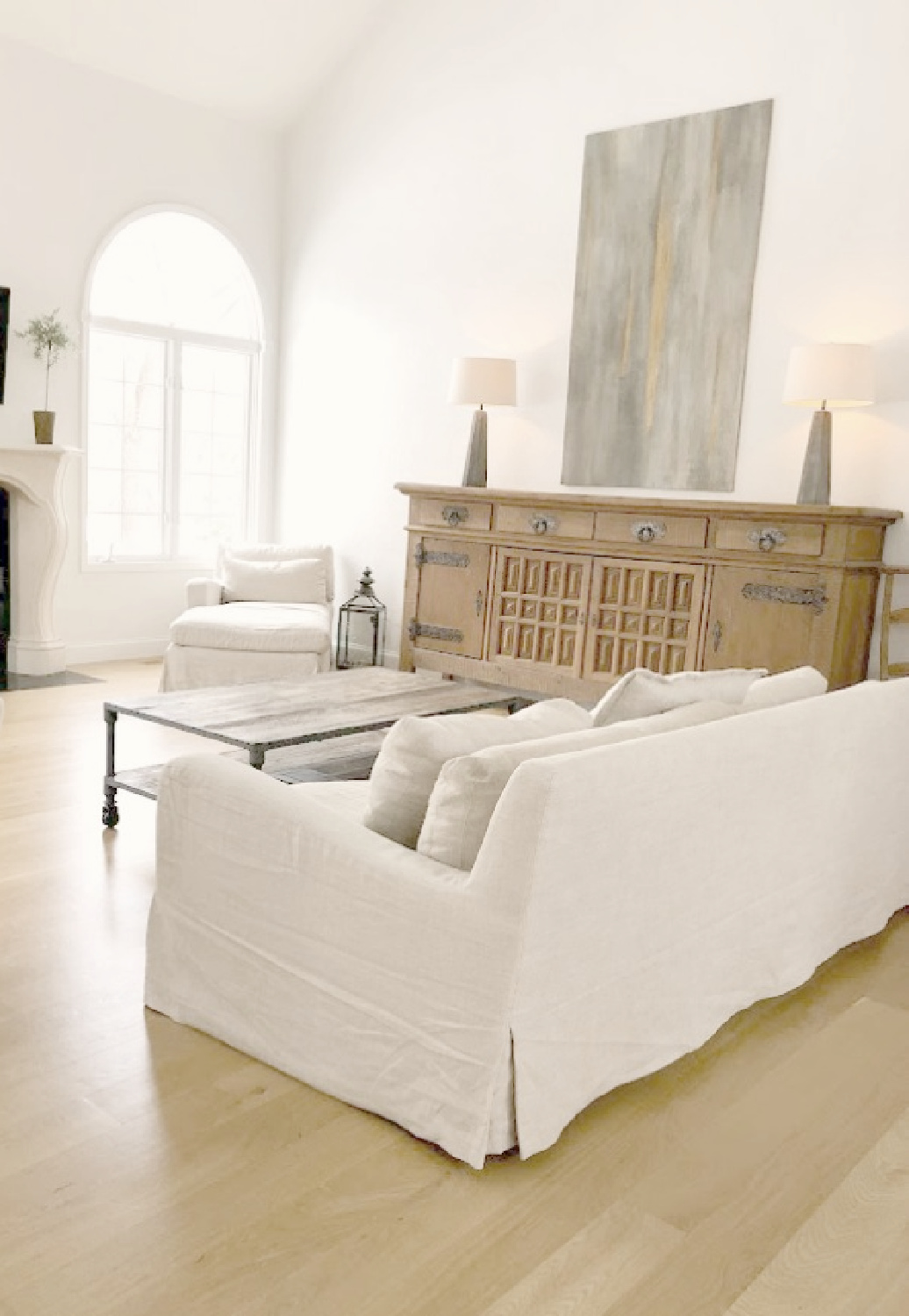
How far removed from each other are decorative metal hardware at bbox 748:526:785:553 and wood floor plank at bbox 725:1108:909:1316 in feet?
9.31

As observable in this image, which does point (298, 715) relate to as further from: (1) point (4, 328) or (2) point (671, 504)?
(1) point (4, 328)

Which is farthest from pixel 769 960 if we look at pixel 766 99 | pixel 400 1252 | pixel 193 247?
pixel 193 247

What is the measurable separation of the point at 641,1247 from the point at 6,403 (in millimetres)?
5164

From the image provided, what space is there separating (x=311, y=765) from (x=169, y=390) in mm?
3618

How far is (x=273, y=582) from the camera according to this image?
232 inches

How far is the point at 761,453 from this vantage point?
16.4ft

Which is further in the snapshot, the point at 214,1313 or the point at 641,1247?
the point at 641,1247

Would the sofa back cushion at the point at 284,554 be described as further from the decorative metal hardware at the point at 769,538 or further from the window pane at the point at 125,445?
the decorative metal hardware at the point at 769,538

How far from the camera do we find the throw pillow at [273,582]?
5871mm

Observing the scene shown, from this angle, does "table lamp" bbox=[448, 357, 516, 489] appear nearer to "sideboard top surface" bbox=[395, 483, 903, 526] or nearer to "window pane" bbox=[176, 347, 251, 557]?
"sideboard top surface" bbox=[395, 483, 903, 526]

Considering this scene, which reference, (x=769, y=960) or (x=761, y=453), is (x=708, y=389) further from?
(x=769, y=960)

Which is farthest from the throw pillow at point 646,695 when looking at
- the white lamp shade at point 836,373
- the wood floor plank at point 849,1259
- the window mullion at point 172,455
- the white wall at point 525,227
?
the window mullion at point 172,455

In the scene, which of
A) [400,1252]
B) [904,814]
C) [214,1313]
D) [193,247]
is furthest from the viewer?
[193,247]

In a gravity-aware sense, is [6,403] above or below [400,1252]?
above
